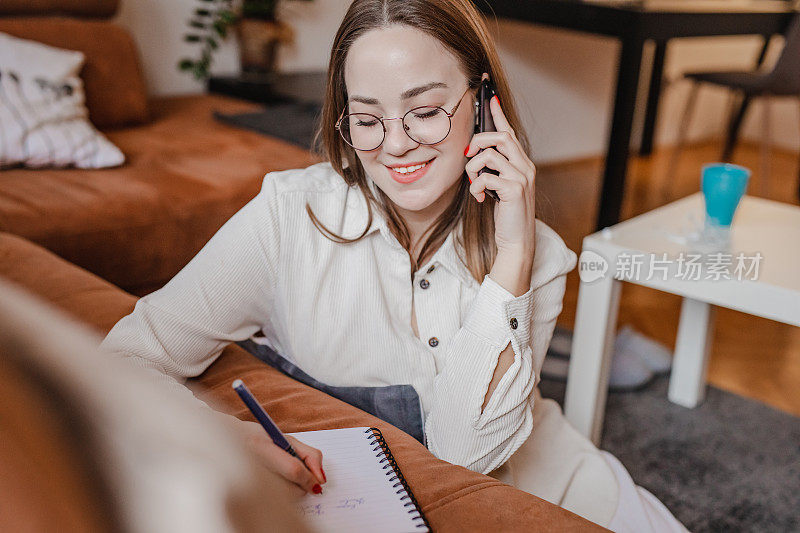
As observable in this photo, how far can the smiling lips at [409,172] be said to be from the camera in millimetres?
965

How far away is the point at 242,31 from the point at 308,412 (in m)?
2.41

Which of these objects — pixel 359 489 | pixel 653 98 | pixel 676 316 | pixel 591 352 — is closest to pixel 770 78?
pixel 653 98

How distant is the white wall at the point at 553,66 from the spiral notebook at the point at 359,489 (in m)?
1.31

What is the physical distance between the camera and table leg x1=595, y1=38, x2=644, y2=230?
2.64 m

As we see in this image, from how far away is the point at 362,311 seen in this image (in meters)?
1.03

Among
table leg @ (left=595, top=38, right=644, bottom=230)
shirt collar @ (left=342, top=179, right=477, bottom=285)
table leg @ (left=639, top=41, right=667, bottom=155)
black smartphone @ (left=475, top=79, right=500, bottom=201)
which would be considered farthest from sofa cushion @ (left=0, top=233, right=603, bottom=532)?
table leg @ (left=639, top=41, right=667, bottom=155)

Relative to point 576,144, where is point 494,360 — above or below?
above

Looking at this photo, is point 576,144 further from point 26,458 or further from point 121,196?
point 26,458

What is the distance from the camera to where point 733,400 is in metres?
2.04

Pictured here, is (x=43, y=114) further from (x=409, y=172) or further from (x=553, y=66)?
(x=553, y=66)

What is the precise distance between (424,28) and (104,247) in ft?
3.39

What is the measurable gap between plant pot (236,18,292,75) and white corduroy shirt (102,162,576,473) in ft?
6.63

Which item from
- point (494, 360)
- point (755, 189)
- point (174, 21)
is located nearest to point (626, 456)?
point (494, 360)

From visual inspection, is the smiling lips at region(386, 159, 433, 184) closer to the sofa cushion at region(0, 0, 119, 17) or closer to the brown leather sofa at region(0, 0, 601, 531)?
the brown leather sofa at region(0, 0, 601, 531)
